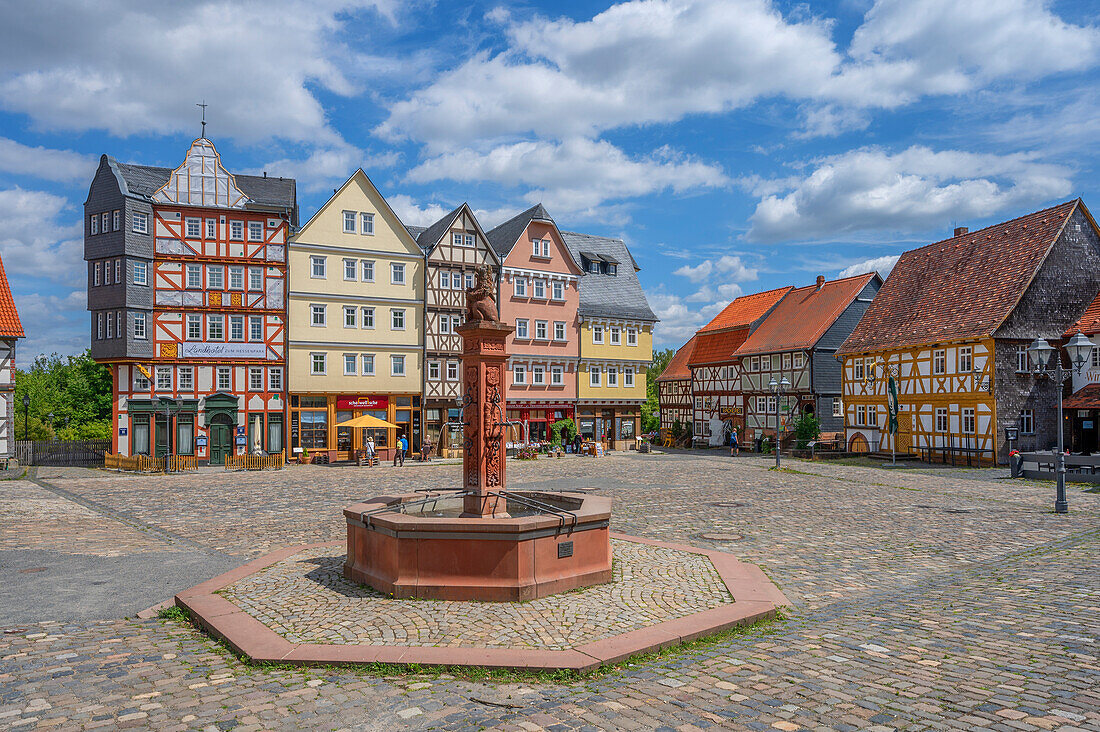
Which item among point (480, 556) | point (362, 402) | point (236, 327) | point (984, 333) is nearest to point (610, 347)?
point (362, 402)

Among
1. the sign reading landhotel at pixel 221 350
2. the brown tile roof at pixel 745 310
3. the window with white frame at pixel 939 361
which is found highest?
the brown tile roof at pixel 745 310

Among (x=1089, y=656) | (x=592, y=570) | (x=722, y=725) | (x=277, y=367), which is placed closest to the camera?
(x=722, y=725)

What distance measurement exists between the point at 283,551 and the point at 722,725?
8.80 metres

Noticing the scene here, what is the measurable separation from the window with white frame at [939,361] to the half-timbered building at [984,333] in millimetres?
48

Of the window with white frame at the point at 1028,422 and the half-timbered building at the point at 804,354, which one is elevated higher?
the half-timbered building at the point at 804,354

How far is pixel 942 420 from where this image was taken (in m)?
A: 35.4

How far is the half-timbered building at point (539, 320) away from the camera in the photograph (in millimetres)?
44000

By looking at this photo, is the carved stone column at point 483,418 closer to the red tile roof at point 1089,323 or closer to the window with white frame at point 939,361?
the window with white frame at point 939,361

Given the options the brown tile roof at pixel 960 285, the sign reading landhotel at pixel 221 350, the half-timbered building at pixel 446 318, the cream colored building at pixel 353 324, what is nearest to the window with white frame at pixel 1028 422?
the brown tile roof at pixel 960 285

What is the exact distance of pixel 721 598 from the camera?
9156 mm

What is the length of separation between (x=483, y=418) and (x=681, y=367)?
2048 inches

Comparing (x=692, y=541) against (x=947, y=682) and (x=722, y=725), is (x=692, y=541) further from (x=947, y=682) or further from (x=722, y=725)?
(x=722, y=725)

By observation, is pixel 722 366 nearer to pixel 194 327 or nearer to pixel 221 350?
pixel 221 350

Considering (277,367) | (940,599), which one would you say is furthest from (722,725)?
(277,367)
